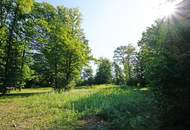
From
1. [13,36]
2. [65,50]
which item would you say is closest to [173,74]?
[13,36]

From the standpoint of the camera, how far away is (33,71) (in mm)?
36969

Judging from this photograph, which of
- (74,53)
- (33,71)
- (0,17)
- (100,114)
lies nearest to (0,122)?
(100,114)

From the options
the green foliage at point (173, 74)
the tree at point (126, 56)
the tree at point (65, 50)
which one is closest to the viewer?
the green foliage at point (173, 74)

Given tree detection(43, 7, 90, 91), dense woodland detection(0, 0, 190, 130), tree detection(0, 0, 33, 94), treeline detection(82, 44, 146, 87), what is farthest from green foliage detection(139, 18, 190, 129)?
treeline detection(82, 44, 146, 87)

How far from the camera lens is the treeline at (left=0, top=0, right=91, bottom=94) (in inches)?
1233

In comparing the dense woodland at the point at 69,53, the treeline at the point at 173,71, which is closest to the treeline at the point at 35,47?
the dense woodland at the point at 69,53

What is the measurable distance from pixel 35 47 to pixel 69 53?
571cm

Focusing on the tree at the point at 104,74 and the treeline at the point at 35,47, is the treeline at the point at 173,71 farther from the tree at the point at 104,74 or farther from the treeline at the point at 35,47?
the tree at the point at 104,74

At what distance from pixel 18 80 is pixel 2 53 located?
357cm

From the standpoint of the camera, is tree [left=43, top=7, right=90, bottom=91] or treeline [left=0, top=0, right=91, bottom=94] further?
tree [left=43, top=7, right=90, bottom=91]

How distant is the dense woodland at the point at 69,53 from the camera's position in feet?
27.2

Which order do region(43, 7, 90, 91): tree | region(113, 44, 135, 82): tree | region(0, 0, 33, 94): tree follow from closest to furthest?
region(0, 0, 33, 94): tree → region(43, 7, 90, 91): tree → region(113, 44, 135, 82): tree

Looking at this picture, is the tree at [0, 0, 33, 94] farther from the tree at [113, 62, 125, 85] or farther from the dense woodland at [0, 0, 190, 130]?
the tree at [113, 62, 125, 85]

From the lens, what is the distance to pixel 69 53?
39625 millimetres
